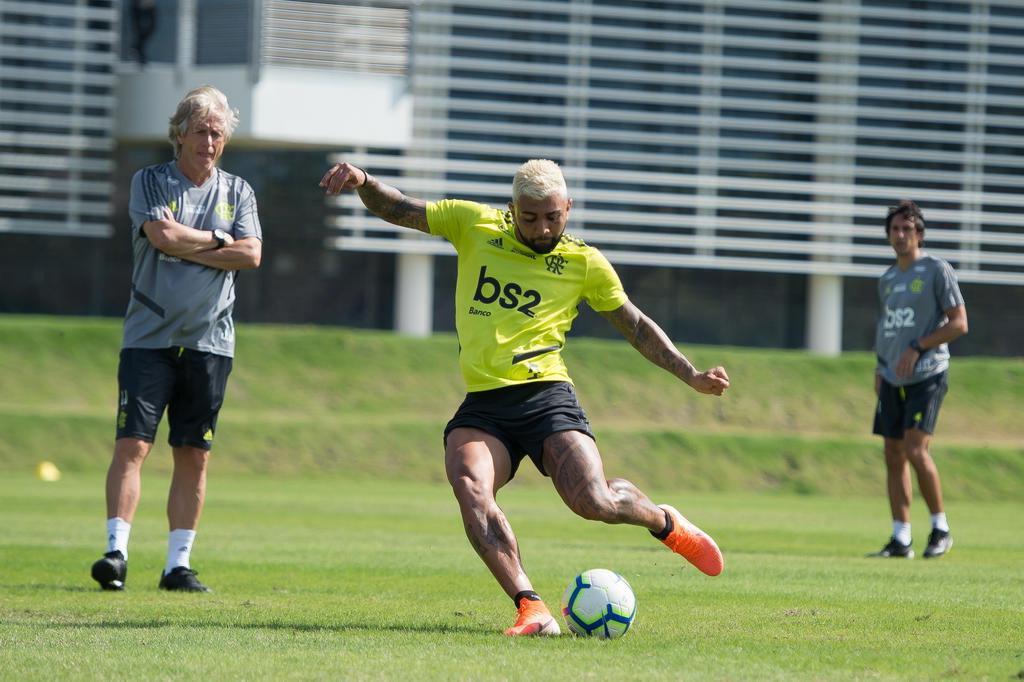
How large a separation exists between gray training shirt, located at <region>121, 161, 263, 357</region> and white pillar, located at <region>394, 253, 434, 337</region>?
2448 cm

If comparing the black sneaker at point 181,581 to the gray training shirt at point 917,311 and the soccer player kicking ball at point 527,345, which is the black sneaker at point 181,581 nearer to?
the soccer player kicking ball at point 527,345

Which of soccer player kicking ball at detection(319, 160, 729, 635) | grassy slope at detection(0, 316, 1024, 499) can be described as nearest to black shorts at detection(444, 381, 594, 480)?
soccer player kicking ball at detection(319, 160, 729, 635)

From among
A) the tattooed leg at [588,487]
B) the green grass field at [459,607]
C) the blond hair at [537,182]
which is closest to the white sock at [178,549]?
the green grass field at [459,607]

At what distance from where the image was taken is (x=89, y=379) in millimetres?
24297

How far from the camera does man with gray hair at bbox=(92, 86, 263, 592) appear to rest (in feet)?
25.8

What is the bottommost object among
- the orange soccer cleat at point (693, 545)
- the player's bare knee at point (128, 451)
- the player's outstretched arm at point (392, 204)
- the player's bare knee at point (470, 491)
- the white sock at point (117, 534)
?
the white sock at point (117, 534)

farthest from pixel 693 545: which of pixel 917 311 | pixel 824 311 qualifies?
pixel 824 311

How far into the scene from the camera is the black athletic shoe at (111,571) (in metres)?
7.64

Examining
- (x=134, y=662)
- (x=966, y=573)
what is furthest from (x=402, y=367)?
(x=134, y=662)

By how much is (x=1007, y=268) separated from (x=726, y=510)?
65.6 feet

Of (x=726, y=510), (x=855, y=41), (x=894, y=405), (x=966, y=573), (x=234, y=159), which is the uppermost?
(x=855, y=41)

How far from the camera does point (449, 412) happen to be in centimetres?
2466

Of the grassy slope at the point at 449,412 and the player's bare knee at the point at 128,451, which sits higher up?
the player's bare knee at the point at 128,451

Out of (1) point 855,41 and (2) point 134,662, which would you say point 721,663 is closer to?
(2) point 134,662
